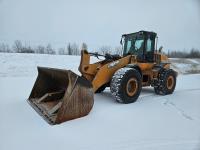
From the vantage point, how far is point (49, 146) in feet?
9.23

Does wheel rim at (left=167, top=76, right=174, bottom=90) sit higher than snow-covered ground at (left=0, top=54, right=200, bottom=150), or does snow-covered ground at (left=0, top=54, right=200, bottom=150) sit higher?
wheel rim at (left=167, top=76, right=174, bottom=90)

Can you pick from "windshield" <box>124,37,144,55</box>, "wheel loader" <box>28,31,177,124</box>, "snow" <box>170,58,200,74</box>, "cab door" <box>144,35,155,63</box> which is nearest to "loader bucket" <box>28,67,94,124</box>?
"wheel loader" <box>28,31,177,124</box>

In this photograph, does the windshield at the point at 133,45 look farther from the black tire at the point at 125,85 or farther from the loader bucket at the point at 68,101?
the loader bucket at the point at 68,101

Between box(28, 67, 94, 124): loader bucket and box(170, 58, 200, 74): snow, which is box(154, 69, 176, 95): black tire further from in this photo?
box(170, 58, 200, 74): snow

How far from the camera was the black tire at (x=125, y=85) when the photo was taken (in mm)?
4849

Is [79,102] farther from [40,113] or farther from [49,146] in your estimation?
[49,146]

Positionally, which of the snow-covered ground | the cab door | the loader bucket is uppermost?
the cab door

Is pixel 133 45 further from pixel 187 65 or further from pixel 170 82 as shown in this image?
pixel 187 65

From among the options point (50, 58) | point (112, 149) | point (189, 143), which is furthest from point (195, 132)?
point (50, 58)

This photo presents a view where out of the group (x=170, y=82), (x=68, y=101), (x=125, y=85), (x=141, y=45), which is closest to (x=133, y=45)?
(x=141, y=45)

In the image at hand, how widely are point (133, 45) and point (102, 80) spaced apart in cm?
205

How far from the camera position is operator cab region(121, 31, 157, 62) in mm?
6227

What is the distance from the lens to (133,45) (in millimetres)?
6527

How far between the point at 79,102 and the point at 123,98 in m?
1.38
